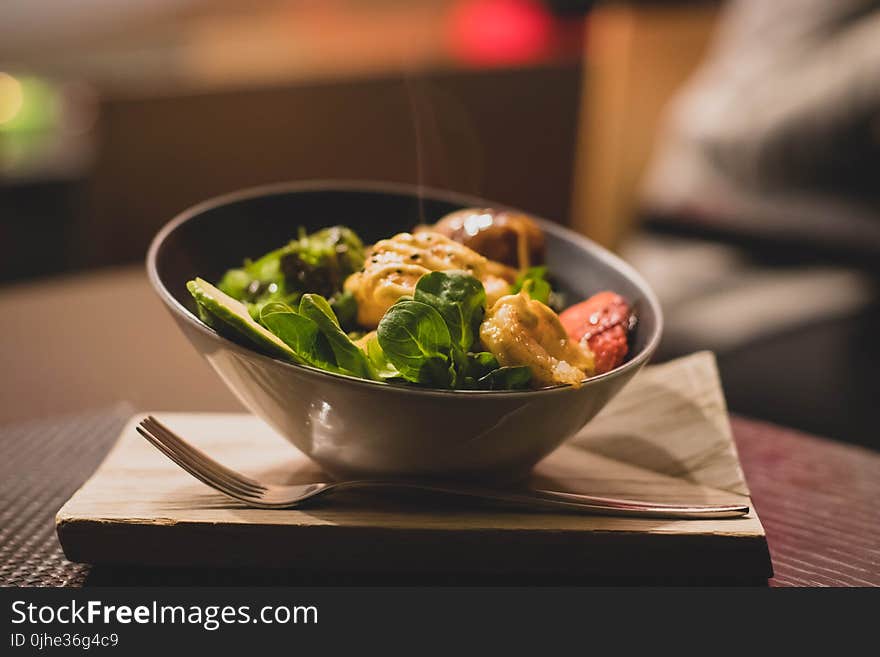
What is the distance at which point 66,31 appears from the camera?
3564 millimetres

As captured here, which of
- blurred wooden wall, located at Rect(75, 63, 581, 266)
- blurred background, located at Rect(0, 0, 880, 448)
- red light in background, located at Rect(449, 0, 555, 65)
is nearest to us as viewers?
blurred background, located at Rect(0, 0, 880, 448)

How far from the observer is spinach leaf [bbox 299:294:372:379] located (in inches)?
23.9

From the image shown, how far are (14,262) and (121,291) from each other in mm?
1314

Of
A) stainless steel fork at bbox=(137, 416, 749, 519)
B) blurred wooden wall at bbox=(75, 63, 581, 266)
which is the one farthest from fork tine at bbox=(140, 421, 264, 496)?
blurred wooden wall at bbox=(75, 63, 581, 266)

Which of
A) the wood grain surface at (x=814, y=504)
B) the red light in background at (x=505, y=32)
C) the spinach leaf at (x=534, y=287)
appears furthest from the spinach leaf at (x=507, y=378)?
the red light in background at (x=505, y=32)

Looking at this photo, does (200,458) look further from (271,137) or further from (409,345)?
(271,137)

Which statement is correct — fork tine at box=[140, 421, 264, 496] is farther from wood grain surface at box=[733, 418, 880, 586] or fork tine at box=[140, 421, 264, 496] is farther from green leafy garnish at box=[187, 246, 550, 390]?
wood grain surface at box=[733, 418, 880, 586]

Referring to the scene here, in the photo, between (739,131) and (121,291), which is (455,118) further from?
(121,291)

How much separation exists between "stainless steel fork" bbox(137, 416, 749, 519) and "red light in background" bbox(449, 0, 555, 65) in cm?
261

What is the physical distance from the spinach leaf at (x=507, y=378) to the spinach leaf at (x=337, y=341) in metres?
0.08

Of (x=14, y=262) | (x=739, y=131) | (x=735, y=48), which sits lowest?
(x=14, y=262)

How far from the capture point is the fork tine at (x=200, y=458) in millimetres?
655

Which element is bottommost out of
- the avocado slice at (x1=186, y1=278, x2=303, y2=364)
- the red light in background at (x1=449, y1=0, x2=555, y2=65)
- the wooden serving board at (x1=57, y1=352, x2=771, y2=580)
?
the wooden serving board at (x1=57, y1=352, x2=771, y2=580)

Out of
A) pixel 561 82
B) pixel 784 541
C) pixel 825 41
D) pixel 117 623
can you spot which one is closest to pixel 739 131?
pixel 825 41
